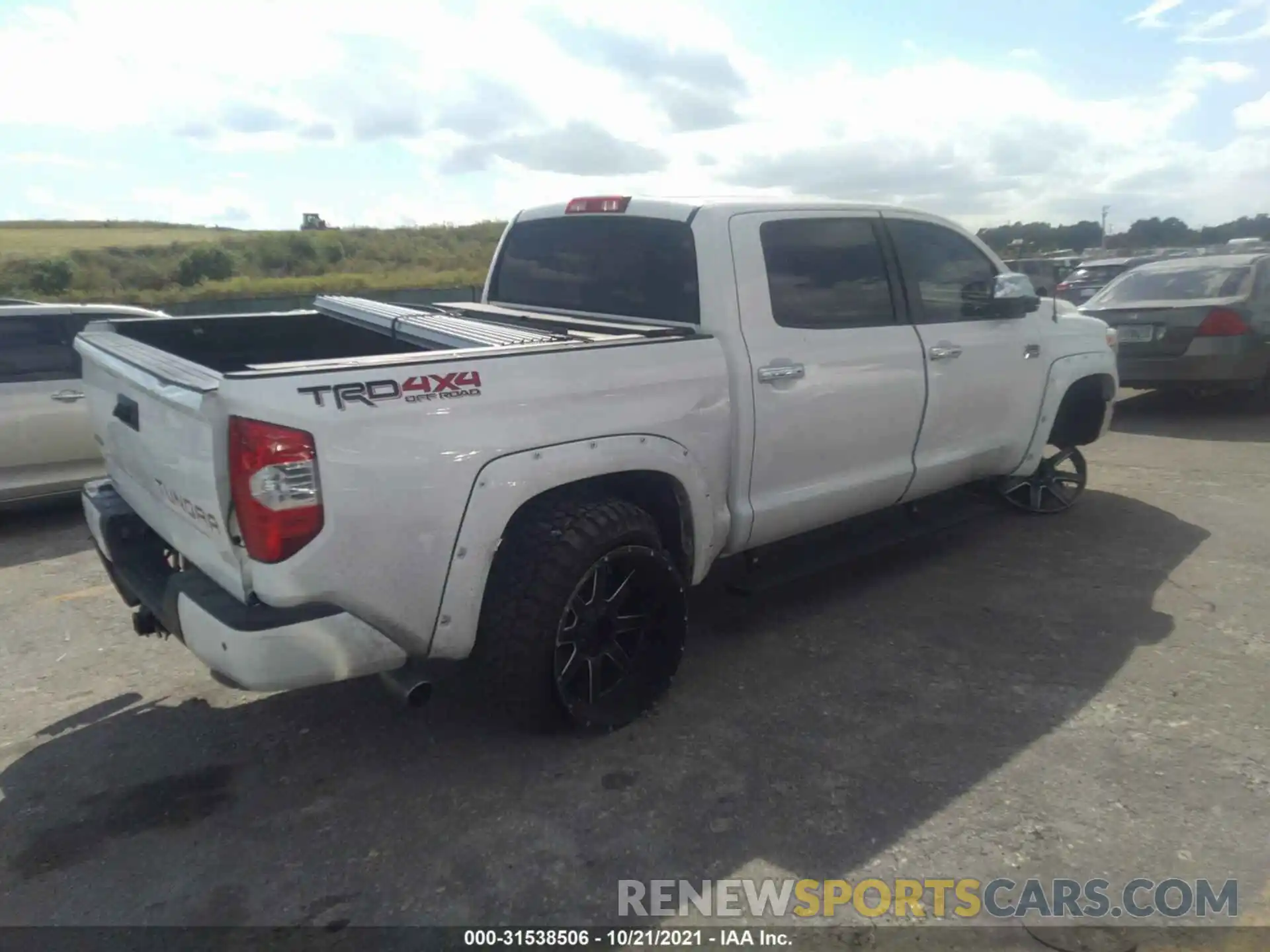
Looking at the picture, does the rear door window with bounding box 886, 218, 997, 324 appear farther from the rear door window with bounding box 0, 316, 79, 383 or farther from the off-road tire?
the rear door window with bounding box 0, 316, 79, 383

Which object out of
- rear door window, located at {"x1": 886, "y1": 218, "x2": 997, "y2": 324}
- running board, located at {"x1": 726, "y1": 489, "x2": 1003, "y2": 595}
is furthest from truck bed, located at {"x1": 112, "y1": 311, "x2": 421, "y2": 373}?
rear door window, located at {"x1": 886, "y1": 218, "x2": 997, "y2": 324}

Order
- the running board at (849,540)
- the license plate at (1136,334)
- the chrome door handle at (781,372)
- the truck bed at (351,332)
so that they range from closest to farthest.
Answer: the truck bed at (351,332)
the chrome door handle at (781,372)
the running board at (849,540)
the license plate at (1136,334)

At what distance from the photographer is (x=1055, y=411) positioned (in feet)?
18.6

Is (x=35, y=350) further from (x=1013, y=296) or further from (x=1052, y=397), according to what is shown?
(x=1052, y=397)

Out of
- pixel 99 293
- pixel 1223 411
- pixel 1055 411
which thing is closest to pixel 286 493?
pixel 1055 411

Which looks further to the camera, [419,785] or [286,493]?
[419,785]

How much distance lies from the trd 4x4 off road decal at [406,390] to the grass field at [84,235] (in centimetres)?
4181

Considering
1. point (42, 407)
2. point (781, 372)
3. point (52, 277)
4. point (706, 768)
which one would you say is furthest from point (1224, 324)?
point (52, 277)

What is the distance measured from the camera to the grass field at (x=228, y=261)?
1316 inches

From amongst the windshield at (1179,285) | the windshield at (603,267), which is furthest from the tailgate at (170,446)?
the windshield at (1179,285)

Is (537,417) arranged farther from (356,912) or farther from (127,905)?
(127,905)

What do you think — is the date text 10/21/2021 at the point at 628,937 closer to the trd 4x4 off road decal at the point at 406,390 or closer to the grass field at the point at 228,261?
the trd 4x4 off road decal at the point at 406,390

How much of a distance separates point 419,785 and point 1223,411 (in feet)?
31.2

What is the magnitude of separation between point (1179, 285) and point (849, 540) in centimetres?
700
